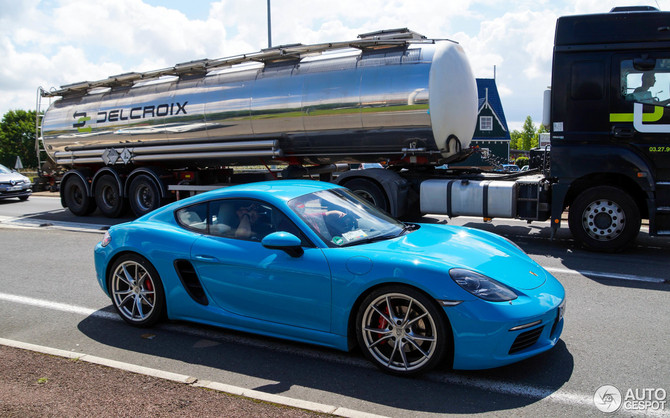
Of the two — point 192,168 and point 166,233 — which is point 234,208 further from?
point 192,168

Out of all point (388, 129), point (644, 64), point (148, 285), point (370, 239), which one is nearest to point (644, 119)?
point (644, 64)

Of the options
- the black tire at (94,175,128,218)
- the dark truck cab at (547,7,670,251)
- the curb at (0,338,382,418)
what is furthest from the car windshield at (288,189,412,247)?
the black tire at (94,175,128,218)

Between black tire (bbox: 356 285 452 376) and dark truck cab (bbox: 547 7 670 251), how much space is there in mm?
5653

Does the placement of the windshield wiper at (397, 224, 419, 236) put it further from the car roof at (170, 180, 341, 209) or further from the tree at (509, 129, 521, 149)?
the tree at (509, 129, 521, 149)

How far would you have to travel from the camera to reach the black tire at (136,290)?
4.91 m

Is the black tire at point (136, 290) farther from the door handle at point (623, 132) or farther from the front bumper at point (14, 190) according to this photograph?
the front bumper at point (14, 190)

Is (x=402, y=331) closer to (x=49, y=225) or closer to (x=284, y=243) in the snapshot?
(x=284, y=243)

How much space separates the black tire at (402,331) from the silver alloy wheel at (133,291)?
2109 mm

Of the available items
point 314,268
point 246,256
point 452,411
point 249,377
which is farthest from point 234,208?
point 452,411

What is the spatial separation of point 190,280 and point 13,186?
57.6 feet

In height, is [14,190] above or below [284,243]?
below

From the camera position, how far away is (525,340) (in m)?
3.69

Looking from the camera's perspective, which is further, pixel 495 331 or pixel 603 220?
pixel 603 220

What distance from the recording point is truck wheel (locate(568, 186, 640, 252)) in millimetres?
8117
